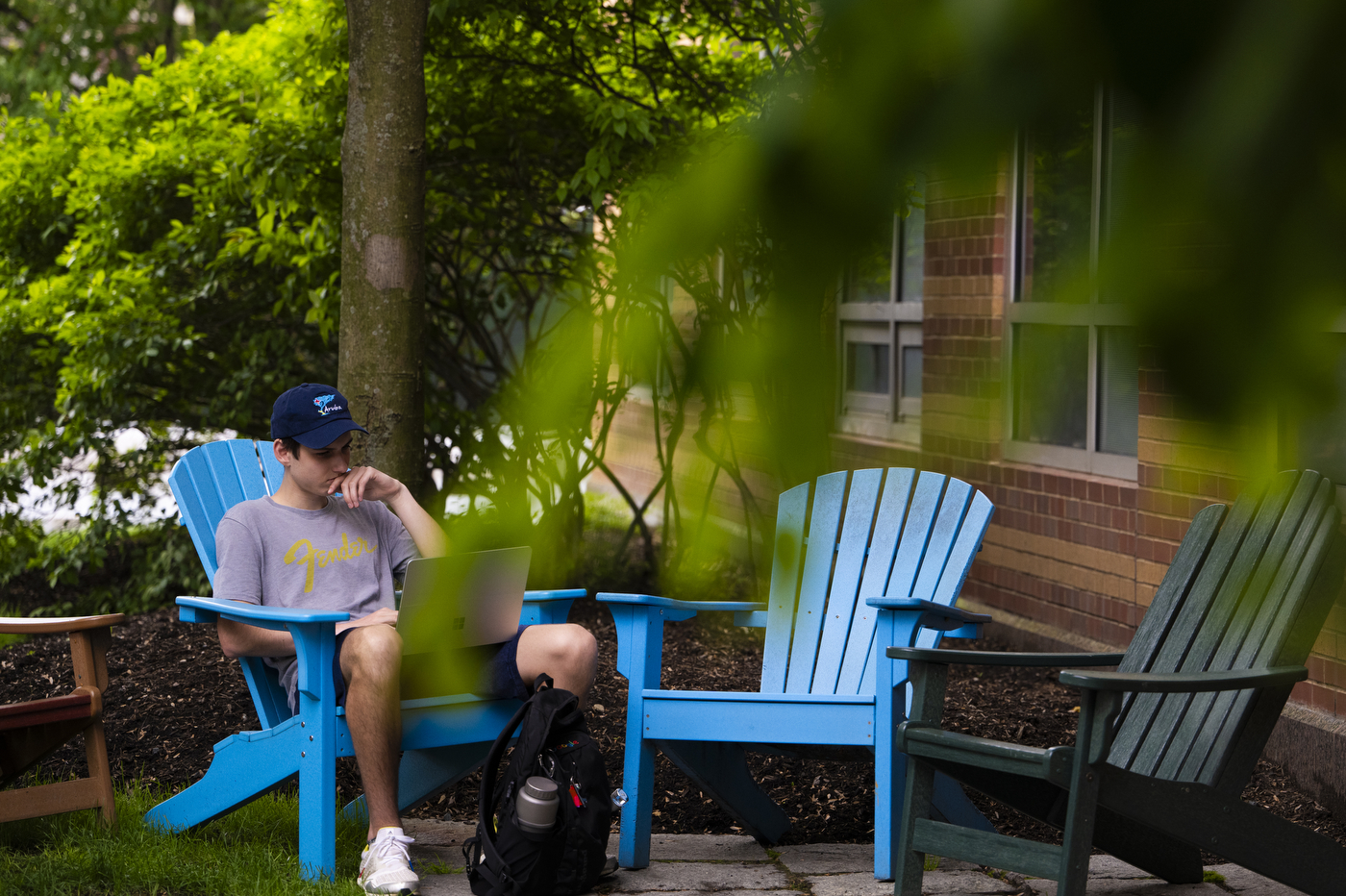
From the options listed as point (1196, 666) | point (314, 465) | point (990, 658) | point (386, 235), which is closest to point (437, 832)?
point (314, 465)

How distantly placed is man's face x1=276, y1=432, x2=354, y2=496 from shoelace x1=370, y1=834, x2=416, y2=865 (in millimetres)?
911

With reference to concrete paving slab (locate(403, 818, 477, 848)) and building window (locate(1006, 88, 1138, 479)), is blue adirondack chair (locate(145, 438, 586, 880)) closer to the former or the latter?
concrete paving slab (locate(403, 818, 477, 848))

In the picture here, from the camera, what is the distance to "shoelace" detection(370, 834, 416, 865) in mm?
3004

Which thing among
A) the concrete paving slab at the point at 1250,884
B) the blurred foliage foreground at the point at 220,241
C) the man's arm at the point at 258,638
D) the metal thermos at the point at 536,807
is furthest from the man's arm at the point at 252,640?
the concrete paving slab at the point at 1250,884

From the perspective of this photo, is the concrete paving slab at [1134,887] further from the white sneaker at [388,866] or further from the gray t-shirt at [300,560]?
the gray t-shirt at [300,560]

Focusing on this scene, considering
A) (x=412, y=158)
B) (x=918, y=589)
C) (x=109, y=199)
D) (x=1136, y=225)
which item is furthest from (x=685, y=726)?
(x=109, y=199)

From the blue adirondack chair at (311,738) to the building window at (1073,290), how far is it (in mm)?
2711

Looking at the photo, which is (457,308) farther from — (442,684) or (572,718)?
(442,684)

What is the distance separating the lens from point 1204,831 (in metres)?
2.64

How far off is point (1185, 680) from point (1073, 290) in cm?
236

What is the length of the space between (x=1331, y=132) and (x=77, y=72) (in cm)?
1623

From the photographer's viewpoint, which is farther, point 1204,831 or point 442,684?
point 1204,831

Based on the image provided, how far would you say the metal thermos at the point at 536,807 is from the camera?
9.55ft

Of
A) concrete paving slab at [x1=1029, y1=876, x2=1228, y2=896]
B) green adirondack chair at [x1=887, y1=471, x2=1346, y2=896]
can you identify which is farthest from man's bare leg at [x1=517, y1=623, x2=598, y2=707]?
concrete paving slab at [x1=1029, y1=876, x2=1228, y2=896]
